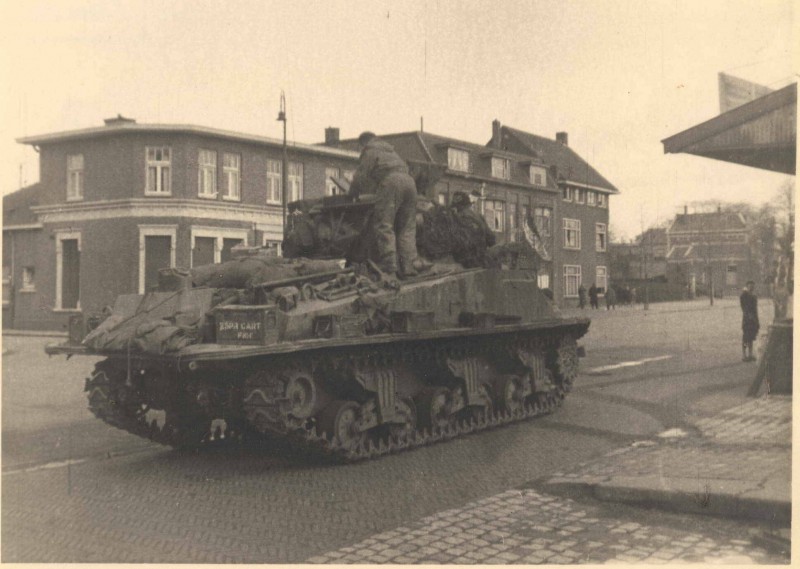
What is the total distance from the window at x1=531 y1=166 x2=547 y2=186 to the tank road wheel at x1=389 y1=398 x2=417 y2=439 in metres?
4.96

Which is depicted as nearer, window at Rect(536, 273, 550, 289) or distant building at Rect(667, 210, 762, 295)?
distant building at Rect(667, 210, 762, 295)

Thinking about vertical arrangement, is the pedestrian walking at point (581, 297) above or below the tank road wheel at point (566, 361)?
A: above

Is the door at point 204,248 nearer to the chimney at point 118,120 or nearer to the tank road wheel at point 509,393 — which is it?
the chimney at point 118,120

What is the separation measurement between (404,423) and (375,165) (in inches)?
119

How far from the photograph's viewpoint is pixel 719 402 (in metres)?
11.2

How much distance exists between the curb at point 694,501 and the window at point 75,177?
19.3ft

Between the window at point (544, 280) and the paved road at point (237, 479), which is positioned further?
the window at point (544, 280)

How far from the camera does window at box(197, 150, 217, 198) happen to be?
10986mm

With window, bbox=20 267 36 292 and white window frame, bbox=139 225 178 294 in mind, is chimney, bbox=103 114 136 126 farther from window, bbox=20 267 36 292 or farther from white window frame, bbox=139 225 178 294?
white window frame, bbox=139 225 178 294

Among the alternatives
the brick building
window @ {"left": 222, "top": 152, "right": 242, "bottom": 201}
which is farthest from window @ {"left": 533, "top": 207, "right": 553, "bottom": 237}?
window @ {"left": 222, "top": 152, "right": 242, "bottom": 201}

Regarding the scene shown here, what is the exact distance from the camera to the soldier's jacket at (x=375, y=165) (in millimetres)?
9844

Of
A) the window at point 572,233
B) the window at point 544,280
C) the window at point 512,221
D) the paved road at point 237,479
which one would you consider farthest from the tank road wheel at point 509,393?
the window at point 544,280

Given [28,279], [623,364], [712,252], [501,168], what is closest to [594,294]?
[501,168]

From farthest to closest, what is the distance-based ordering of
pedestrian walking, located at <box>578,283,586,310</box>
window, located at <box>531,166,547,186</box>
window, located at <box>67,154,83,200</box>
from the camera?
pedestrian walking, located at <box>578,283,586,310</box>, window, located at <box>531,166,547,186</box>, window, located at <box>67,154,83,200</box>
